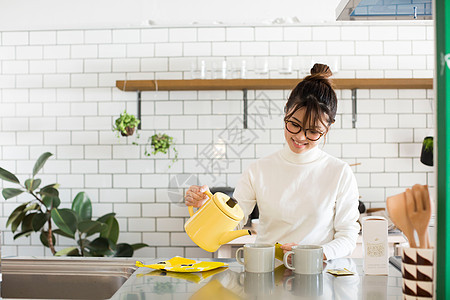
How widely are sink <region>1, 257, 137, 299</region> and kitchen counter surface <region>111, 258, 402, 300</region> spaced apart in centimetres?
18

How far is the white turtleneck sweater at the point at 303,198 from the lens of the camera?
1990 millimetres

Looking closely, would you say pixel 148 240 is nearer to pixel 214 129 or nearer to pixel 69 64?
pixel 214 129

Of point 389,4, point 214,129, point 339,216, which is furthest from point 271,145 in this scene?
point 389,4

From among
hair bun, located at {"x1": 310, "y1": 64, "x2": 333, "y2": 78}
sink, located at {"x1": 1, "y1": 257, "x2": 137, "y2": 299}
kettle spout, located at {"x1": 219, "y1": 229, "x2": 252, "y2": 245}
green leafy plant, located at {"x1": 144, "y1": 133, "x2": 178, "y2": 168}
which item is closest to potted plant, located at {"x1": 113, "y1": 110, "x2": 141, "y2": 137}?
green leafy plant, located at {"x1": 144, "y1": 133, "x2": 178, "y2": 168}

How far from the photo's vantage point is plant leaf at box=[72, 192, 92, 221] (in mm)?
3806

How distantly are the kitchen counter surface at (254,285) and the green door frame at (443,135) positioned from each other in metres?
0.44

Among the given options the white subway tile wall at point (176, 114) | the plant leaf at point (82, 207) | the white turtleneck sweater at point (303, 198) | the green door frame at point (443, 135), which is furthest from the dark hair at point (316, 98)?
the plant leaf at point (82, 207)

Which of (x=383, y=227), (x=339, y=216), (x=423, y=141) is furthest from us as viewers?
(x=423, y=141)

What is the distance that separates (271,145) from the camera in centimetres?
411

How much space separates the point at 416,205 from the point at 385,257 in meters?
0.63

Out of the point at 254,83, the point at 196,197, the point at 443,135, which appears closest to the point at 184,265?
the point at 196,197

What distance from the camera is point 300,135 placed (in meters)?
1.96

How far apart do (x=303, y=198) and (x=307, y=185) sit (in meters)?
0.06

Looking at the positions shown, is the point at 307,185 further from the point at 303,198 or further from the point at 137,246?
the point at 137,246
